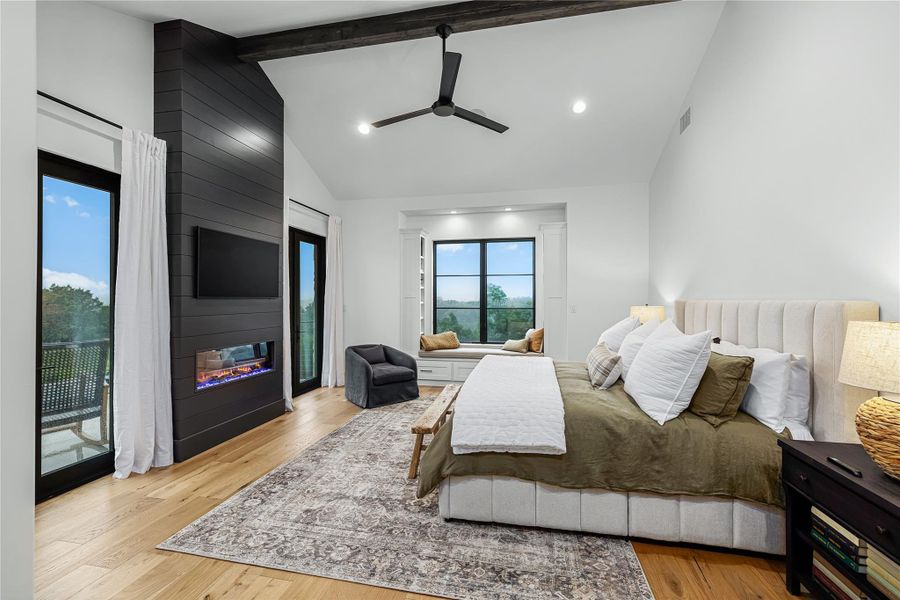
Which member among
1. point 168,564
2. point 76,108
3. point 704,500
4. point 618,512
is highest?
point 76,108

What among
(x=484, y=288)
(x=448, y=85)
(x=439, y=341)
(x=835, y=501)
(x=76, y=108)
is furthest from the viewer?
(x=484, y=288)

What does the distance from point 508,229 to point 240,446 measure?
433 centimetres

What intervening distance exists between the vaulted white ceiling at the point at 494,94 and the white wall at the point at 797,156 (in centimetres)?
49

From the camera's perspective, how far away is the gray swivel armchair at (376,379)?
172 inches

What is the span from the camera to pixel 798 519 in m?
→ 1.61

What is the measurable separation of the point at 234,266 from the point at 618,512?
3.35 metres

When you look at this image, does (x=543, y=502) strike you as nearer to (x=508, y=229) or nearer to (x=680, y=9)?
(x=680, y=9)

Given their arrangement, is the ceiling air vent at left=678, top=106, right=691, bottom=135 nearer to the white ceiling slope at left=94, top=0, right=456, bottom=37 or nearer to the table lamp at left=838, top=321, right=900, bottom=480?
the white ceiling slope at left=94, top=0, right=456, bottom=37

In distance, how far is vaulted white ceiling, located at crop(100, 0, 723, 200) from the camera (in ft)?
10.7

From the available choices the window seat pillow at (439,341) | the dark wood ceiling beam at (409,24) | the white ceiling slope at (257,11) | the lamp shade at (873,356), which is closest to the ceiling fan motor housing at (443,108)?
the dark wood ceiling beam at (409,24)

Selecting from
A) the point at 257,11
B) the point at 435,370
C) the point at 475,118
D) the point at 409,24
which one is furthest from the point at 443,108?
the point at 435,370

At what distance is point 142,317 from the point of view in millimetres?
2748

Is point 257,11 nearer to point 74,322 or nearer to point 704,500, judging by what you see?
point 74,322

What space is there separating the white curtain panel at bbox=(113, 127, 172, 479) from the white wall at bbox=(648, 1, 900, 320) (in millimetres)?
4011
